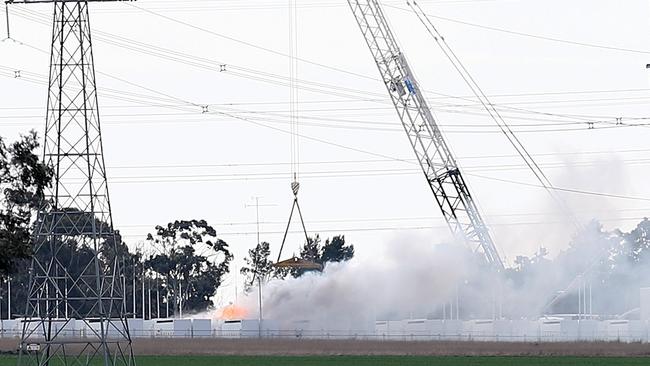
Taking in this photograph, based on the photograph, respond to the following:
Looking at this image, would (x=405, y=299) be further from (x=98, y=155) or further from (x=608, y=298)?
(x=98, y=155)

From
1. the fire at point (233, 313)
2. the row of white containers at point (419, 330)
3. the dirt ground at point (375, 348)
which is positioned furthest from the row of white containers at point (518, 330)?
the fire at point (233, 313)

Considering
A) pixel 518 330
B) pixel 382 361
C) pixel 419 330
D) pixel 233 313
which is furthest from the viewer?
pixel 233 313

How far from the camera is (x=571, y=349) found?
12781cm

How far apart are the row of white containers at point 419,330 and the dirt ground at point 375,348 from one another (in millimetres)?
6310

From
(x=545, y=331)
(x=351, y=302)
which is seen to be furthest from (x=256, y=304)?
(x=545, y=331)

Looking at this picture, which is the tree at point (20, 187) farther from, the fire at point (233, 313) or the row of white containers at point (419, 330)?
the fire at point (233, 313)

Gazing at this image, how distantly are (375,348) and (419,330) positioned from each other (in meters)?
28.3

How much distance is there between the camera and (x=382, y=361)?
366 ft

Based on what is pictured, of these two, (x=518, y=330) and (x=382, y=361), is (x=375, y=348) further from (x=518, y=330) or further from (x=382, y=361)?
(x=518, y=330)

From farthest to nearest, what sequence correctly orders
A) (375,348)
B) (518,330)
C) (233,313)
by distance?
(233,313)
(518,330)
(375,348)

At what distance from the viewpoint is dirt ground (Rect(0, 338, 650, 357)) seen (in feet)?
410

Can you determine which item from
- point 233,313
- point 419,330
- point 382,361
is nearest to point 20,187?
point 382,361

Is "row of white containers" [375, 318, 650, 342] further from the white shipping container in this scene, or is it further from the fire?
the fire

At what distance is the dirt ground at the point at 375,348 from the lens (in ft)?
410
